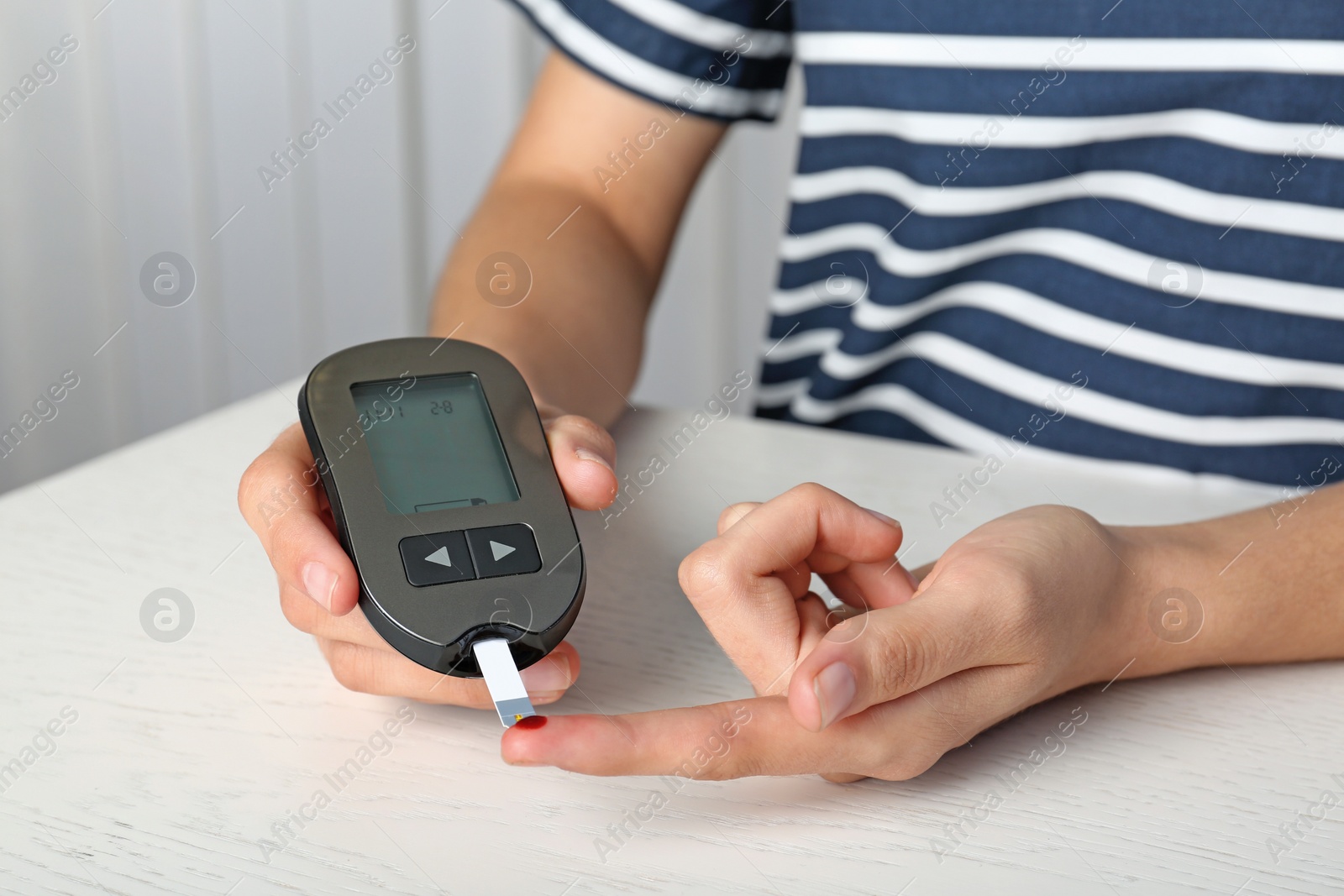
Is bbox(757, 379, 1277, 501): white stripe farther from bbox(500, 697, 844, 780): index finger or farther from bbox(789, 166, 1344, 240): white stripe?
bbox(500, 697, 844, 780): index finger

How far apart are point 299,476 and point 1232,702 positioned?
38 cm

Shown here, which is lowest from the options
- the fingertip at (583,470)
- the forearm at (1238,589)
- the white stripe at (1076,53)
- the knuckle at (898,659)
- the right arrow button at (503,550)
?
the forearm at (1238,589)

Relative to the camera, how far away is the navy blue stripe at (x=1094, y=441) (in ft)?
2.47

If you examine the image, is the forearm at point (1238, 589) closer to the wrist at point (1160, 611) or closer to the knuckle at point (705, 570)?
the wrist at point (1160, 611)

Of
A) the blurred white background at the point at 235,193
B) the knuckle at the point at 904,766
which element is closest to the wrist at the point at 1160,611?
the knuckle at the point at 904,766

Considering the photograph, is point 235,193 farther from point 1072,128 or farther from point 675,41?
point 1072,128

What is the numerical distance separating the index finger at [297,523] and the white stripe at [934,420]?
1.39 ft

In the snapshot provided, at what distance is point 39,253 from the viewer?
1.77 meters

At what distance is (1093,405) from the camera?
0.79m

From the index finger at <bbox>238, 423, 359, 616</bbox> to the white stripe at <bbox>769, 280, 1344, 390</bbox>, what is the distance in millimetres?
495


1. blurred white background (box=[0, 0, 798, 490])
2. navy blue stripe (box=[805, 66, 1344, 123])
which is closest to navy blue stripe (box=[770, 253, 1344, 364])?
navy blue stripe (box=[805, 66, 1344, 123])

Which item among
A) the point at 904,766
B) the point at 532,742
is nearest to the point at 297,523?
the point at 532,742

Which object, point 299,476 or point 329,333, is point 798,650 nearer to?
point 299,476

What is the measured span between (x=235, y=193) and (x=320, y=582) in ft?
5.29
